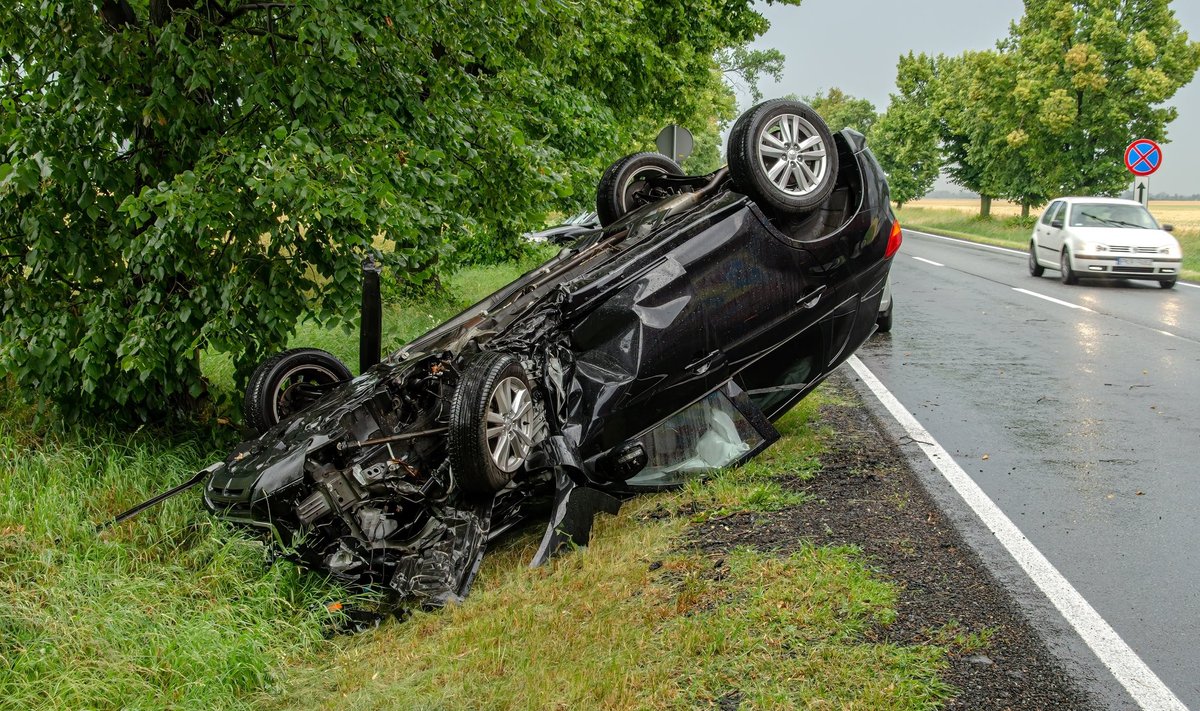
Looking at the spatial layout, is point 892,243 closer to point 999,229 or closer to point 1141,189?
point 1141,189

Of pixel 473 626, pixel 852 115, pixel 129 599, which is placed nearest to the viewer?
pixel 473 626

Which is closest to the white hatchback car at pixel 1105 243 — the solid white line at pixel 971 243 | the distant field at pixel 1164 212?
the distant field at pixel 1164 212

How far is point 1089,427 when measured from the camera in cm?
742

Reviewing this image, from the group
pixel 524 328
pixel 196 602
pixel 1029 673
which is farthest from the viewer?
pixel 524 328

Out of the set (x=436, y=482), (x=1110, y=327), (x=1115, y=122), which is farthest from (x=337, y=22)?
(x=1115, y=122)

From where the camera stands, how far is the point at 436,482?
16.2ft

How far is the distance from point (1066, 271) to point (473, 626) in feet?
54.7

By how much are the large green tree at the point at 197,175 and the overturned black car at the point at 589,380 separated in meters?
0.74

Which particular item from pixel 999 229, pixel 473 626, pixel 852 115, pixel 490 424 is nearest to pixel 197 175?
pixel 490 424

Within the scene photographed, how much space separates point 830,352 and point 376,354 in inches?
115

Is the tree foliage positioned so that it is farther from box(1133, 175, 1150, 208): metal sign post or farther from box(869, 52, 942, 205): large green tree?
box(1133, 175, 1150, 208): metal sign post

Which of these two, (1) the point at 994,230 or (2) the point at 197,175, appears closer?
(2) the point at 197,175

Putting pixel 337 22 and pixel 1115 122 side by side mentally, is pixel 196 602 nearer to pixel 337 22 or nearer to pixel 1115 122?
pixel 337 22

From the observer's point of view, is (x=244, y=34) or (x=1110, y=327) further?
(x=1110, y=327)
